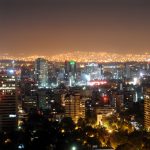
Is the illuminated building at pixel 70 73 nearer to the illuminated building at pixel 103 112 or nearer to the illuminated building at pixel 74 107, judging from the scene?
the illuminated building at pixel 103 112

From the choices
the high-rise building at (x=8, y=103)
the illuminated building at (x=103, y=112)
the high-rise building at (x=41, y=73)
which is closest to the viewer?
the high-rise building at (x=8, y=103)

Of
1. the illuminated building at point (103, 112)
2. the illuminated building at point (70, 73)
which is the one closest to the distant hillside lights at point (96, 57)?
the illuminated building at point (70, 73)

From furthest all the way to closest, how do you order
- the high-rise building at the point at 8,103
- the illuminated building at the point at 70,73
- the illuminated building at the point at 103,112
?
the illuminated building at the point at 70,73 → the illuminated building at the point at 103,112 → the high-rise building at the point at 8,103

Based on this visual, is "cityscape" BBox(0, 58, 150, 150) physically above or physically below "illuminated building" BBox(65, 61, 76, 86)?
below

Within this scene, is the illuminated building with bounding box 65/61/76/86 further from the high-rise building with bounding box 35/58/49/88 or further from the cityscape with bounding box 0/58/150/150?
the cityscape with bounding box 0/58/150/150

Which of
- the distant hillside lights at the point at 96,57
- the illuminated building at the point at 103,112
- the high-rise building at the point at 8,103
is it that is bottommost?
the illuminated building at the point at 103,112

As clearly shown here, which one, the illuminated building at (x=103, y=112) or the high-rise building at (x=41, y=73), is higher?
the high-rise building at (x=41, y=73)

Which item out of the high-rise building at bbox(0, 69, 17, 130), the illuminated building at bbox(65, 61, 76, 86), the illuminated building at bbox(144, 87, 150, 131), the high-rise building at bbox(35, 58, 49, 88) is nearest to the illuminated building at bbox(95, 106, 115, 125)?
the illuminated building at bbox(144, 87, 150, 131)
